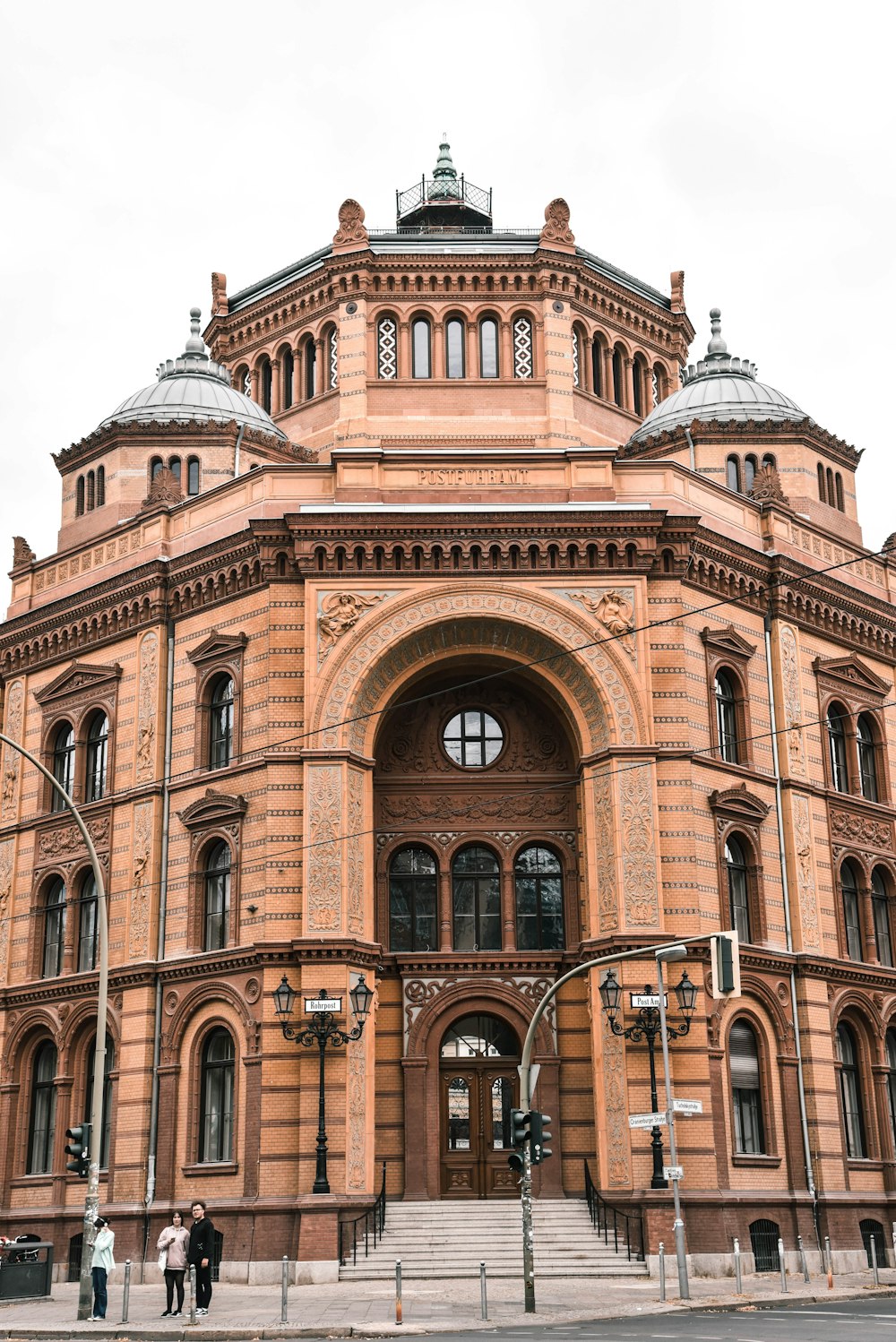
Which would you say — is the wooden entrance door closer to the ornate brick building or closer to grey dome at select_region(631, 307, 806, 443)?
the ornate brick building

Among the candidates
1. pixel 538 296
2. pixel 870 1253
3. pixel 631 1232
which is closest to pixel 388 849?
pixel 631 1232

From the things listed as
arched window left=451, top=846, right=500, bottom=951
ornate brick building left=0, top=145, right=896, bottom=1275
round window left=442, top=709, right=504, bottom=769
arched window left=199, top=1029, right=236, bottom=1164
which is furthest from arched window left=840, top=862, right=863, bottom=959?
arched window left=199, top=1029, right=236, bottom=1164

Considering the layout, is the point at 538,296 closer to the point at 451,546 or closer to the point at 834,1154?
the point at 451,546

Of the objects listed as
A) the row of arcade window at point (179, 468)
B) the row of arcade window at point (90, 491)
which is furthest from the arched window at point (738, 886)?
the row of arcade window at point (90, 491)

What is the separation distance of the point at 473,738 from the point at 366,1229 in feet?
37.4

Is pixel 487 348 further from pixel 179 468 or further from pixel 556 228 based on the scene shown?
pixel 179 468

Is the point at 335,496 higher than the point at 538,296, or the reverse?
the point at 538,296

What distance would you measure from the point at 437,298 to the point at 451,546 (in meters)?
12.1

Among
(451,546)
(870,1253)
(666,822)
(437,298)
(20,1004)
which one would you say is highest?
(437,298)

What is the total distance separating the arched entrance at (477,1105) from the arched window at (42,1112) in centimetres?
969

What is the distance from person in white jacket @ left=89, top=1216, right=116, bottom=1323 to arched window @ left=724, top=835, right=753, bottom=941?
1547 centimetres

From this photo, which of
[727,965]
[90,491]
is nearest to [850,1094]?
[727,965]

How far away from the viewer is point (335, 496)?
120 ft

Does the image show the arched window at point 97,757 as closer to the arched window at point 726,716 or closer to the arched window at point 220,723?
the arched window at point 220,723
